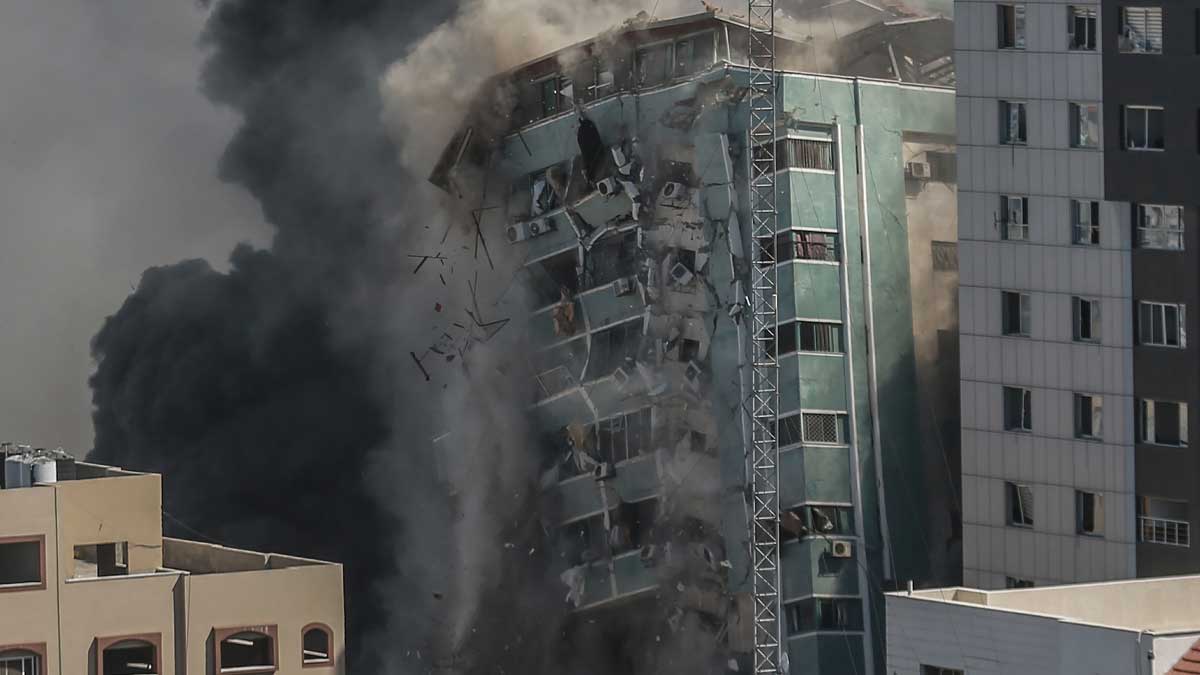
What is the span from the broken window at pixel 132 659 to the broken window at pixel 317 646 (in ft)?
7.22

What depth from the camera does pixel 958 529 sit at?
151ft

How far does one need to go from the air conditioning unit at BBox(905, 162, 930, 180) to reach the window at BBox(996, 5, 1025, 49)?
13.3 feet

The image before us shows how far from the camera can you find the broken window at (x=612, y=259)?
1864 inches

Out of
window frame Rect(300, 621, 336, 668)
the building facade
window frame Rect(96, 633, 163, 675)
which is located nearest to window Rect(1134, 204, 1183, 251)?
the building facade

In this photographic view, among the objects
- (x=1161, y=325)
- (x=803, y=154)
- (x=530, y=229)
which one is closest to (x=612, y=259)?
(x=530, y=229)

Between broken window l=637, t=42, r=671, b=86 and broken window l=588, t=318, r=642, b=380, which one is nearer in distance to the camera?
broken window l=637, t=42, r=671, b=86

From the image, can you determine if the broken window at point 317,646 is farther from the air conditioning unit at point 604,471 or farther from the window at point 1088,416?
the window at point 1088,416

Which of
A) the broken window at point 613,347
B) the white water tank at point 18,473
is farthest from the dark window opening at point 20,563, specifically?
the broken window at point 613,347

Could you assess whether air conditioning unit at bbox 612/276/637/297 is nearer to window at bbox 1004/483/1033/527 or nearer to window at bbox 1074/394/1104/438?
window at bbox 1004/483/1033/527

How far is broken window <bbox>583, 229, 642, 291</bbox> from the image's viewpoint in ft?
155

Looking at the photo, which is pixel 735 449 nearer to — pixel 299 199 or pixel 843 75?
pixel 843 75

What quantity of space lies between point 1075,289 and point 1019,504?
3426 millimetres

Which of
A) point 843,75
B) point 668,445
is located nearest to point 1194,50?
point 843,75

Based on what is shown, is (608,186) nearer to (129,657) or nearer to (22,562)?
(129,657)
